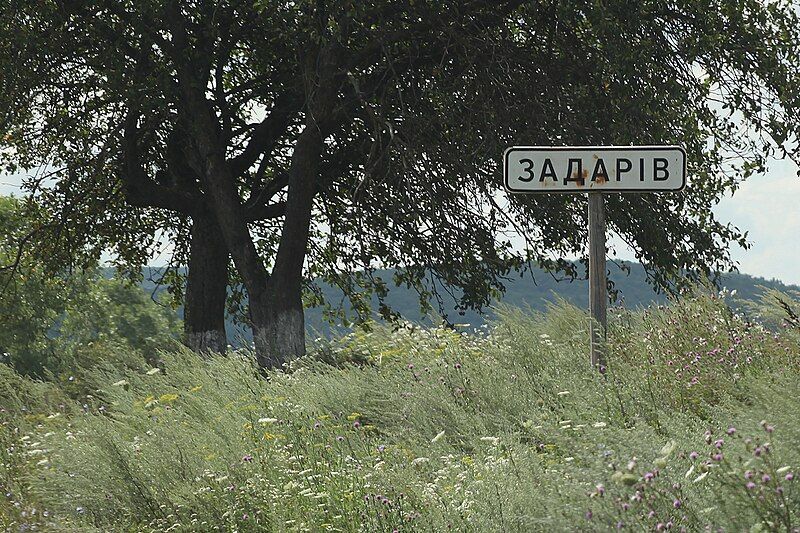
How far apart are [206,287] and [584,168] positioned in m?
10.4

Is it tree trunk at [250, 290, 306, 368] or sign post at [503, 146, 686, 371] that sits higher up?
sign post at [503, 146, 686, 371]

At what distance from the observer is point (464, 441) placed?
6531 millimetres

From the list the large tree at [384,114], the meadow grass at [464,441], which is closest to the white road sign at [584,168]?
the meadow grass at [464,441]

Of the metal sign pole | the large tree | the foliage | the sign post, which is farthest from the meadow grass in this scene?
the foliage

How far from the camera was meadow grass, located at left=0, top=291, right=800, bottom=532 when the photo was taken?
3.98 metres

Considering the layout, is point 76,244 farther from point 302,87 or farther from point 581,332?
point 581,332

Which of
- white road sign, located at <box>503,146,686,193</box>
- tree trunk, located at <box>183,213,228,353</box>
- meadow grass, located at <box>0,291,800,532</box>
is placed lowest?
meadow grass, located at <box>0,291,800,532</box>

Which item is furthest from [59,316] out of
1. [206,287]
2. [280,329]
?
[280,329]

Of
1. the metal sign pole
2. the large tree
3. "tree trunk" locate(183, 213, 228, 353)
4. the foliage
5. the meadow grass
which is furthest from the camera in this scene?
the foliage

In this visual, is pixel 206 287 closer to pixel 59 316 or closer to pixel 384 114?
pixel 384 114

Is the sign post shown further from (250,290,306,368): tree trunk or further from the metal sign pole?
(250,290,306,368): tree trunk

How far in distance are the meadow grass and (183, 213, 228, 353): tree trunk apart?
6.53 meters

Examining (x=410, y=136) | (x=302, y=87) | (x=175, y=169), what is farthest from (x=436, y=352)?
(x=175, y=169)

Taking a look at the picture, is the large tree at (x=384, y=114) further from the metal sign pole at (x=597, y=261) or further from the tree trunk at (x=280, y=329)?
the metal sign pole at (x=597, y=261)
